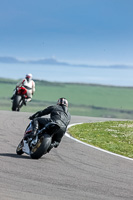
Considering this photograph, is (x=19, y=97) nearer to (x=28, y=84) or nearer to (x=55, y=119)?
(x=28, y=84)

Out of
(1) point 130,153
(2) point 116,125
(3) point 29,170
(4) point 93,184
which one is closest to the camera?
(4) point 93,184

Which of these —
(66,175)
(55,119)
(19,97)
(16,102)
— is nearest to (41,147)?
(55,119)

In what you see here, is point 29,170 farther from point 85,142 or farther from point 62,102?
point 85,142

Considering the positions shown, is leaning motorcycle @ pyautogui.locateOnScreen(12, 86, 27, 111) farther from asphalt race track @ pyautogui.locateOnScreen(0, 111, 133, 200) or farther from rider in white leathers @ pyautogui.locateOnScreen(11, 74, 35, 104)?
asphalt race track @ pyautogui.locateOnScreen(0, 111, 133, 200)

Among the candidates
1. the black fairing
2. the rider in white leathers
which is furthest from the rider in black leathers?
the rider in white leathers

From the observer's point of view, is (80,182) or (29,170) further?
(29,170)

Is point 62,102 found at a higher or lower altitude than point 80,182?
higher

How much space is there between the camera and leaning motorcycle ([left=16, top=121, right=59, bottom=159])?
538 inches

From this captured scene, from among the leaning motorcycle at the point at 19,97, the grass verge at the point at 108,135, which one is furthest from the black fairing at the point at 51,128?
the leaning motorcycle at the point at 19,97

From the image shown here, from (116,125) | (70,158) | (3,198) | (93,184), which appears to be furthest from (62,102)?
(116,125)

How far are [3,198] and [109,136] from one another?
12.1m

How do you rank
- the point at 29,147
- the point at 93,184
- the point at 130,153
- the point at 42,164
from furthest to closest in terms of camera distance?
1. the point at 130,153
2. the point at 29,147
3. the point at 42,164
4. the point at 93,184

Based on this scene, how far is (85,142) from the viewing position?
18688mm

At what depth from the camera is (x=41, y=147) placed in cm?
1363
